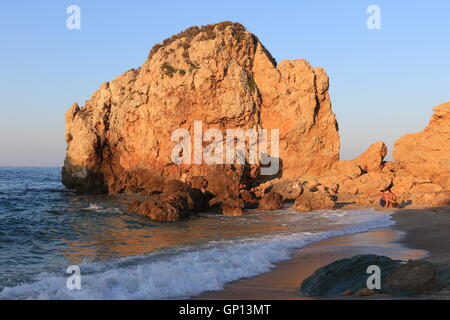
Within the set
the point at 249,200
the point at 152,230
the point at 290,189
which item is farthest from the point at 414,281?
the point at 290,189

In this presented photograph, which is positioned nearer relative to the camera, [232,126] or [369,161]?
[232,126]

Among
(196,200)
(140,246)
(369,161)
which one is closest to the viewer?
(140,246)

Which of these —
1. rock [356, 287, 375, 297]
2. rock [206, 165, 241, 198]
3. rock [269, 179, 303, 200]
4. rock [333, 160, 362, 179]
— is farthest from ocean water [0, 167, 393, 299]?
rock [333, 160, 362, 179]

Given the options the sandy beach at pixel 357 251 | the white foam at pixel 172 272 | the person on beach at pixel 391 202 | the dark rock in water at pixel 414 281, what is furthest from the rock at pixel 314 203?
the dark rock in water at pixel 414 281

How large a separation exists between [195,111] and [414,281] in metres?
24.0

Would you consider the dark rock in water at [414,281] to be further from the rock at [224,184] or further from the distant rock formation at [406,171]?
the distant rock formation at [406,171]

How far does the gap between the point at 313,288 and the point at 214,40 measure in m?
25.2

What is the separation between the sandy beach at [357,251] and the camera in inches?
322

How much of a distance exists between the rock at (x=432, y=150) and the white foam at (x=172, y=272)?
17161 millimetres

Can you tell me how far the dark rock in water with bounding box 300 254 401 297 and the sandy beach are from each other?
0.30 m

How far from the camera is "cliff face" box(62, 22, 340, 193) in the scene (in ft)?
96.7

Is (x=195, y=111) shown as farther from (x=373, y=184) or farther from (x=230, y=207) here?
(x=373, y=184)

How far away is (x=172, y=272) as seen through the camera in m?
9.30
